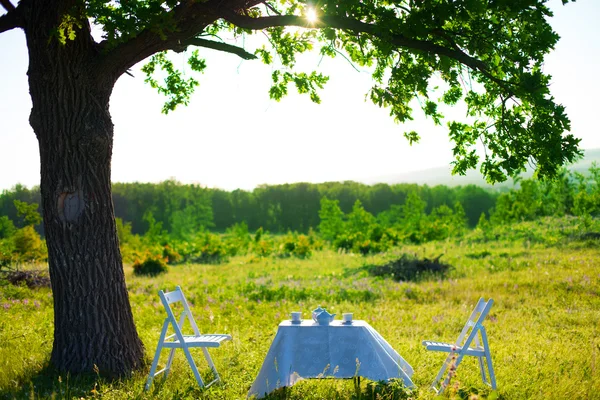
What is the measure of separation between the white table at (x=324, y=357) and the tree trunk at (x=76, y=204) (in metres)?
2.19

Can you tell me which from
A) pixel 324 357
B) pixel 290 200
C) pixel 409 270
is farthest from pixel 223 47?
pixel 290 200

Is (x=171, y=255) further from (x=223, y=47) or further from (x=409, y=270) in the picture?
(x=223, y=47)

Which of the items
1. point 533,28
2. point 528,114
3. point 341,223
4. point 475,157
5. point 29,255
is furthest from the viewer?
point 341,223

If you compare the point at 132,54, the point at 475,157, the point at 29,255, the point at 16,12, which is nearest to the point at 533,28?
the point at 475,157

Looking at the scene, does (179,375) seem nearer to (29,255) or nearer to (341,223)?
(29,255)

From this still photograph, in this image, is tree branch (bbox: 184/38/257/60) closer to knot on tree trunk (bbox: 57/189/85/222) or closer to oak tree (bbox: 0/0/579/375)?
oak tree (bbox: 0/0/579/375)

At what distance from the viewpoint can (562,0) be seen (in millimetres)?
5949

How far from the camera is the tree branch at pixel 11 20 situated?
7527mm

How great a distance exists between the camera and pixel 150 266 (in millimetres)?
18375

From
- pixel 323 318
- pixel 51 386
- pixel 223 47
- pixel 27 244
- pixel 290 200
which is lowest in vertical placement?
pixel 51 386

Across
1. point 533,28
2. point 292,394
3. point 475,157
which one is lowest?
point 292,394

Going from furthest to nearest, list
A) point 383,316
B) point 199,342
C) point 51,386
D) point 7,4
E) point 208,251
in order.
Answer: point 208,251
point 383,316
point 7,4
point 51,386
point 199,342

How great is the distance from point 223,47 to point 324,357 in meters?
4.47

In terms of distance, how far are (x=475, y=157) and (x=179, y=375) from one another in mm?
4433
